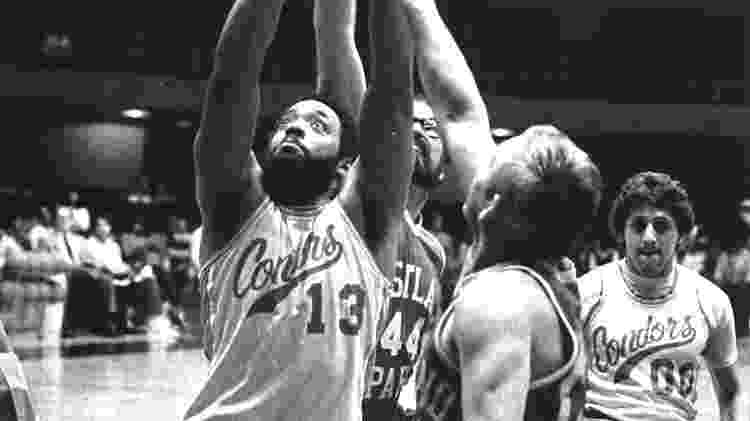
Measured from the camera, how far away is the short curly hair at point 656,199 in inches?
213

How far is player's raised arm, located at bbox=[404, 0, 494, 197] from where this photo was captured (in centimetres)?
343

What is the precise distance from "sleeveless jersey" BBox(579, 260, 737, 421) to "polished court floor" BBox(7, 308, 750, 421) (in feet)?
19.6

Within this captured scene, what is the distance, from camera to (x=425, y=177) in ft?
16.9

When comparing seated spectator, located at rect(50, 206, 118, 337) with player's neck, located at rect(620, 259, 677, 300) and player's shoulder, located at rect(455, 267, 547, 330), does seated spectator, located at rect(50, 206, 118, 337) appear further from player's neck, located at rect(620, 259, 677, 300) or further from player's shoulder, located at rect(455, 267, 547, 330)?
player's shoulder, located at rect(455, 267, 547, 330)

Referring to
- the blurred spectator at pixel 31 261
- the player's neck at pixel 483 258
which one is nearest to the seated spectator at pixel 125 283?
the blurred spectator at pixel 31 261

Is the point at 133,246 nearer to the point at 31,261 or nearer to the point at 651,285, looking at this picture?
the point at 31,261

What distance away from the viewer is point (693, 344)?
5.28 meters

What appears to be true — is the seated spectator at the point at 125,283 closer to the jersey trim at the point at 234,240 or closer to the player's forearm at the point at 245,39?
the jersey trim at the point at 234,240

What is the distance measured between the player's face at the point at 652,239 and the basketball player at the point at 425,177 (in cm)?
79

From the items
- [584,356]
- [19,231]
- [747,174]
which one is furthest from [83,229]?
[747,174]

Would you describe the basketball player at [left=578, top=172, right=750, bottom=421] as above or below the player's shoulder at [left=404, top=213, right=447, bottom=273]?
below

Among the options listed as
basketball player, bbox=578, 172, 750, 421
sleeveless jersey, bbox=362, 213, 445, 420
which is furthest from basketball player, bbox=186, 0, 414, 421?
basketball player, bbox=578, 172, 750, 421

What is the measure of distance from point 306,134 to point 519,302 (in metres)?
1.40

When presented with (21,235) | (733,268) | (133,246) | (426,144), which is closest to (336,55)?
(426,144)
